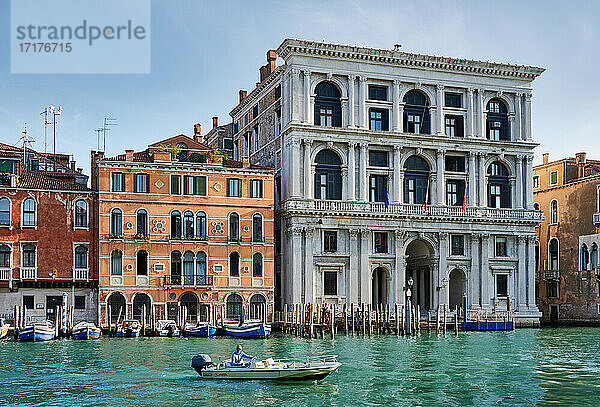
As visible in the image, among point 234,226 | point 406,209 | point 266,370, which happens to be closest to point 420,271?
point 406,209

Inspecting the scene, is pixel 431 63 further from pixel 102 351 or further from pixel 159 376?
pixel 159 376

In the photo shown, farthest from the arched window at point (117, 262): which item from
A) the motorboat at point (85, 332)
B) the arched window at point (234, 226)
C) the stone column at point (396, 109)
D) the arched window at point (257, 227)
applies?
the stone column at point (396, 109)

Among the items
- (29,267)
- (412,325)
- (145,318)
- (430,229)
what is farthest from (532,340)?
(29,267)

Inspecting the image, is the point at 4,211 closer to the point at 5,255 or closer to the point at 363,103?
the point at 5,255

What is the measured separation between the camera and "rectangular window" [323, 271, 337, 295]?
152 ft

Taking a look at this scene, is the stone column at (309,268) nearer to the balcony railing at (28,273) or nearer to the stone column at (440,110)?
the stone column at (440,110)

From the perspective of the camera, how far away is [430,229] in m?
48.1

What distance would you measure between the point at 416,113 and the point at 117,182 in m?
17.7

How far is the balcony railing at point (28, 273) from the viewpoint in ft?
133

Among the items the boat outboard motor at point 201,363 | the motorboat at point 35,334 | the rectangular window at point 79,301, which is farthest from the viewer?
the rectangular window at point 79,301

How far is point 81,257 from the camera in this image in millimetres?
41781

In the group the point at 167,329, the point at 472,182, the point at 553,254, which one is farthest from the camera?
the point at 553,254

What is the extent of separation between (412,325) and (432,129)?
1191 centimetres

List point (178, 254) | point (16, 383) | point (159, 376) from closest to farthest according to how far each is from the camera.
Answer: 1. point (16, 383)
2. point (159, 376)
3. point (178, 254)
